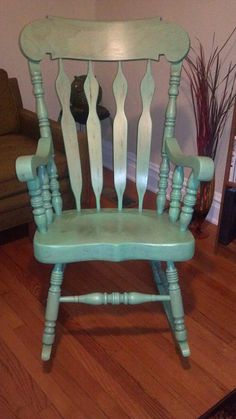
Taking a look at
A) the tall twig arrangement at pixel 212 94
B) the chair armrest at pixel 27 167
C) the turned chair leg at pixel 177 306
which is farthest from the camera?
the tall twig arrangement at pixel 212 94

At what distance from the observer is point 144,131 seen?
147 centimetres

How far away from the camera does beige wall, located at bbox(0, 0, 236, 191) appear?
6.64ft

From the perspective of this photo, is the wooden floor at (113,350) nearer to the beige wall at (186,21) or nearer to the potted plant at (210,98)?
the potted plant at (210,98)

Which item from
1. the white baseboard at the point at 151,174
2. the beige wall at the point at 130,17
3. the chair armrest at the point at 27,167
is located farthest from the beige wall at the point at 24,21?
the chair armrest at the point at 27,167

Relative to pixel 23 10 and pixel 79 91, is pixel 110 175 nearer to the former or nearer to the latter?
pixel 79 91

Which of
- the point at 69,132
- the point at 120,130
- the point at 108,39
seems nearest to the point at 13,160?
the point at 69,132

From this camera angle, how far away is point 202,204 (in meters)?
2.10

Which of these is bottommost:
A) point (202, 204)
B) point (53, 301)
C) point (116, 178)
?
point (202, 204)

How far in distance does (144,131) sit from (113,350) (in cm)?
82

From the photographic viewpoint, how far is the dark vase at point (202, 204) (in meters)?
2.07

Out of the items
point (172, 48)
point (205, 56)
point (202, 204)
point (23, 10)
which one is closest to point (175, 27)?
point (172, 48)

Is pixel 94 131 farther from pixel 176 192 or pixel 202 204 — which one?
pixel 202 204

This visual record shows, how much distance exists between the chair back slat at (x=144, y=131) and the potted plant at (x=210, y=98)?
0.60 meters

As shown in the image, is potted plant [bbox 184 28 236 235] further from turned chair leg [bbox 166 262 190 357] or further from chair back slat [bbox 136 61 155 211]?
turned chair leg [bbox 166 262 190 357]
